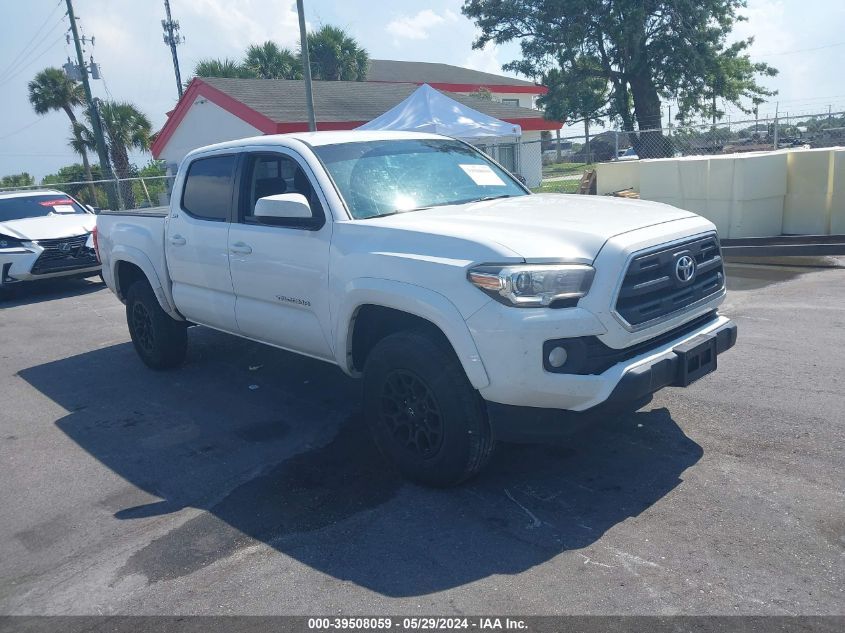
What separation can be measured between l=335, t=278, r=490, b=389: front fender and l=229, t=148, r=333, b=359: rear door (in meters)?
0.23

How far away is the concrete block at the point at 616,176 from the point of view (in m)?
13.1

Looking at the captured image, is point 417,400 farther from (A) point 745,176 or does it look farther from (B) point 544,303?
(A) point 745,176

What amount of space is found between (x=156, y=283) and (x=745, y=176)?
26.0 feet

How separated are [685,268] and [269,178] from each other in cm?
292

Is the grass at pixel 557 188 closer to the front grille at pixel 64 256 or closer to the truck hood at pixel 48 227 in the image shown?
the truck hood at pixel 48 227

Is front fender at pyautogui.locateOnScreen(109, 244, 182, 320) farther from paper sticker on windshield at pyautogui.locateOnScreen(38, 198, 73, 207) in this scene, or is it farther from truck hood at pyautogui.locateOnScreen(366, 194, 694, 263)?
paper sticker on windshield at pyautogui.locateOnScreen(38, 198, 73, 207)

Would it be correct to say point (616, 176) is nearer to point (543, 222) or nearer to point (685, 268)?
point (685, 268)

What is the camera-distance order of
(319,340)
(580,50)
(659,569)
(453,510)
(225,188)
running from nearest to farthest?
(659,569) < (453,510) < (319,340) < (225,188) < (580,50)

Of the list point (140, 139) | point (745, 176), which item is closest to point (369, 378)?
point (745, 176)

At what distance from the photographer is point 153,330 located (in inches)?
261

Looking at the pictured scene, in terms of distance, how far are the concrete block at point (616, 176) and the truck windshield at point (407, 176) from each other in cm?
820

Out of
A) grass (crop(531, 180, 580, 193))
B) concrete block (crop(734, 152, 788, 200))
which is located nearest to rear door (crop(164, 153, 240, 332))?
concrete block (crop(734, 152, 788, 200))

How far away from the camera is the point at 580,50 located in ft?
93.9

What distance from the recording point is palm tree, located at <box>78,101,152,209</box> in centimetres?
2950
